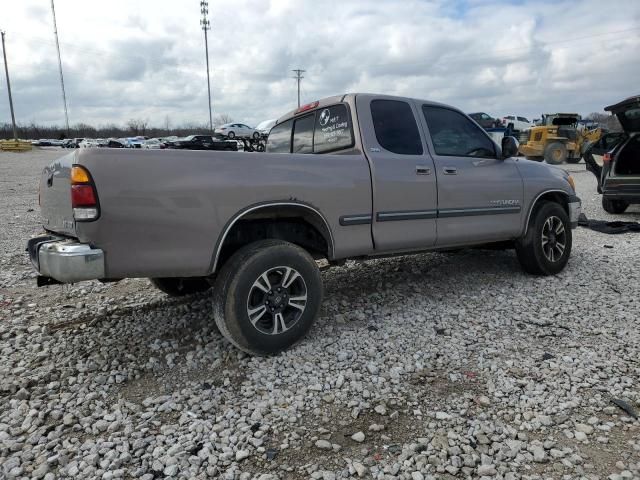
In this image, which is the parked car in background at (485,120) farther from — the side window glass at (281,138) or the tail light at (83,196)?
the tail light at (83,196)

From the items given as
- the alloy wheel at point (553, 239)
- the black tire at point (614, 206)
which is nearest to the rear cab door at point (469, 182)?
the alloy wheel at point (553, 239)

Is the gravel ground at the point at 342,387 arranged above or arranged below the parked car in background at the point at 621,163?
below

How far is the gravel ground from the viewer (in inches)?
96.3

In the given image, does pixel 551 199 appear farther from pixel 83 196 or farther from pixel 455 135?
pixel 83 196

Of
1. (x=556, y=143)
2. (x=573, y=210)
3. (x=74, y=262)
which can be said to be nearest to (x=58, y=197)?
(x=74, y=262)

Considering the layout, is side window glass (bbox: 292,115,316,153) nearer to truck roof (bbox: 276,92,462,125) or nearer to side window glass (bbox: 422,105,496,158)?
truck roof (bbox: 276,92,462,125)

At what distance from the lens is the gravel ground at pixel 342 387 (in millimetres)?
2447

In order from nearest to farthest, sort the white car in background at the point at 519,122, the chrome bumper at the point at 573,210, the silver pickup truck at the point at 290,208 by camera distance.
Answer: the silver pickup truck at the point at 290,208
the chrome bumper at the point at 573,210
the white car in background at the point at 519,122

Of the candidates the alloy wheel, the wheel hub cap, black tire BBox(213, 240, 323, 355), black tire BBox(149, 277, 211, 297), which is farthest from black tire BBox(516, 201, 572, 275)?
black tire BBox(149, 277, 211, 297)

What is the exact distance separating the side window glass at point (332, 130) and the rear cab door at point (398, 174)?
16cm

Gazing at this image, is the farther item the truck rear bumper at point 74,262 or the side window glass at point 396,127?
the side window glass at point 396,127

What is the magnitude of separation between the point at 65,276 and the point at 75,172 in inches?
25.1

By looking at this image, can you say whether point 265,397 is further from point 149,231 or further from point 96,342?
point 96,342

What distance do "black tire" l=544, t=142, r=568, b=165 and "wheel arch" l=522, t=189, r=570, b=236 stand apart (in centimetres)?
1724
